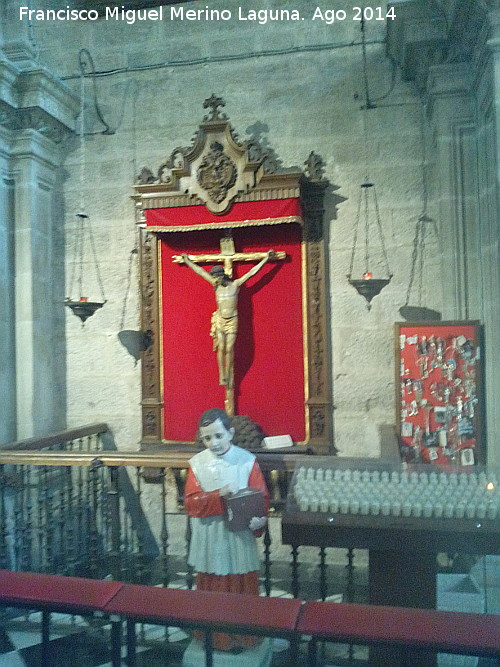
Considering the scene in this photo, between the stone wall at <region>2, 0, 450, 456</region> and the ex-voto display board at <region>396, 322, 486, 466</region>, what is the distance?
0.48m

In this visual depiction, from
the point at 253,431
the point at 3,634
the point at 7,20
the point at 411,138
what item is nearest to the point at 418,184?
the point at 411,138

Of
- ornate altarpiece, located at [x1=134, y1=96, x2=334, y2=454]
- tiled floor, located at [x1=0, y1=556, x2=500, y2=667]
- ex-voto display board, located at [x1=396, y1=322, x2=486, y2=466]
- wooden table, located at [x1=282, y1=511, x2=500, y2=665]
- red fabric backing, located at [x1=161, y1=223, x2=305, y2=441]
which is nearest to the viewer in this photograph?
wooden table, located at [x1=282, y1=511, x2=500, y2=665]

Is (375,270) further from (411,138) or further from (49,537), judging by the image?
(49,537)

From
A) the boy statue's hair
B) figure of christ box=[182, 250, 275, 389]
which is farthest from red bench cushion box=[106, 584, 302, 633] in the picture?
figure of christ box=[182, 250, 275, 389]

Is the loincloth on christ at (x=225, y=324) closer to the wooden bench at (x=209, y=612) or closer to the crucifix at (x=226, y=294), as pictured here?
the crucifix at (x=226, y=294)

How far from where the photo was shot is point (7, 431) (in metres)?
4.98

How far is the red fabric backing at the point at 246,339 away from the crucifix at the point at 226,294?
119 millimetres

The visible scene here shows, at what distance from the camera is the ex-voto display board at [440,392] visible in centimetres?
424

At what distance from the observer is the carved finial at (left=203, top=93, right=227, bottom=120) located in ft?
15.6

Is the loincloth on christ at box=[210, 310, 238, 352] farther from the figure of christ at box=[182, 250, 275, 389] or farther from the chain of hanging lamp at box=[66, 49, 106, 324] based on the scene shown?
the chain of hanging lamp at box=[66, 49, 106, 324]

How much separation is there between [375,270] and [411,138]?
1.16 meters

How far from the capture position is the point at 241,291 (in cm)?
510

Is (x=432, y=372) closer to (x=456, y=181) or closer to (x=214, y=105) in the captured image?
(x=456, y=181)

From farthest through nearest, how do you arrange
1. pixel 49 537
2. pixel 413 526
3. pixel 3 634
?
pixel 49 537 < pixel 3 634 < pixel 413 526
